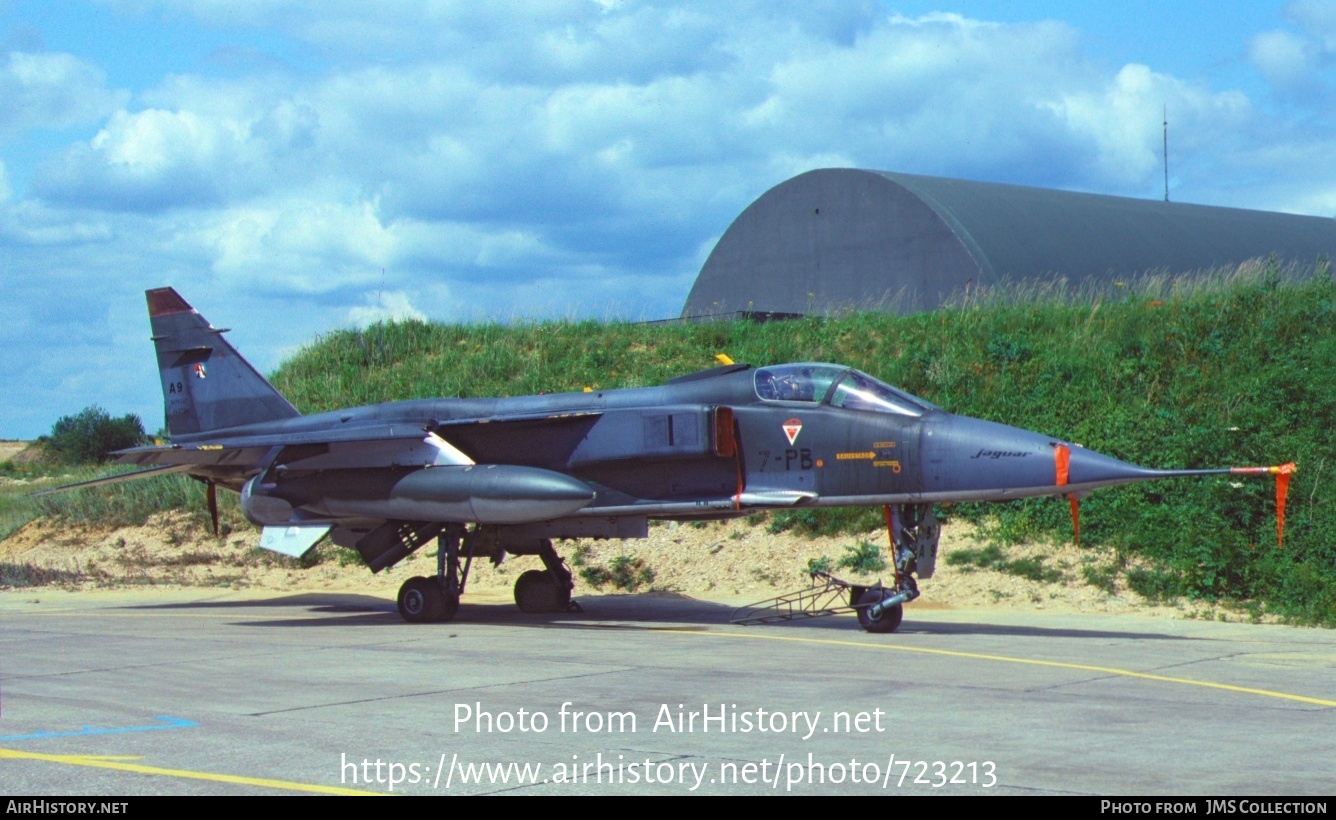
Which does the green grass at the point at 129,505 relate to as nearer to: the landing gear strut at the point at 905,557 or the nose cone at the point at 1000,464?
the landing gear strut at the point at 905,557

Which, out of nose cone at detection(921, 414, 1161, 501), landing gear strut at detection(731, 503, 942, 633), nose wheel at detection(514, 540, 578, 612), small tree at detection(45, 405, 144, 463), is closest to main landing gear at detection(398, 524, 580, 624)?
nose wheel at detection(514, 540, 578, 612)

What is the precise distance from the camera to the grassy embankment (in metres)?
17.6

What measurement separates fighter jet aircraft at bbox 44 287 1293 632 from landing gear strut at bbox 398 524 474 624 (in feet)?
0.08

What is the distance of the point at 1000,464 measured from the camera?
13312mm

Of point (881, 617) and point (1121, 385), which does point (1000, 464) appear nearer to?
point (881, 617)

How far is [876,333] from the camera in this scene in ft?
85.9

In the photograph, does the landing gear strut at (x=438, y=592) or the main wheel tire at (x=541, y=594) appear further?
the main wheel tire at (x=541, y=594)

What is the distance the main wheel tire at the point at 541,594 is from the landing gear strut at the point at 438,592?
1.53 m

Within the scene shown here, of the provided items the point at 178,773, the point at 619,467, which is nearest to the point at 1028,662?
the point at 619,467

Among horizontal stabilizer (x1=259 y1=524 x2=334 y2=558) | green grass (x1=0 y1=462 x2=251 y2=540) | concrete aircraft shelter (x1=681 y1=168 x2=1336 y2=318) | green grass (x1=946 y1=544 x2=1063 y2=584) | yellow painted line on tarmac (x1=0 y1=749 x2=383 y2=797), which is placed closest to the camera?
yellow painted line on tarmac (x1=0 y1=749 x2=383 y2=797)

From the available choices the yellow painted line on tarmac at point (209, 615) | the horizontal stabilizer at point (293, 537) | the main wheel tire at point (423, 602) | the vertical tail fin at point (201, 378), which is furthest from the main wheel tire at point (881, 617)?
the vertical tail fin at point (201, 378)

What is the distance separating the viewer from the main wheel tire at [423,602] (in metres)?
16.6

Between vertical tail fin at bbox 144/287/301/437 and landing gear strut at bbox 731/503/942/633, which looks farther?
vertical tail fin at bbox 144/287/301/437

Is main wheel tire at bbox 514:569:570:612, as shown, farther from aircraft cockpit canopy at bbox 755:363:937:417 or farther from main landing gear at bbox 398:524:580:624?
aircraft cockpit canopy at bbox 755:363:937:417
